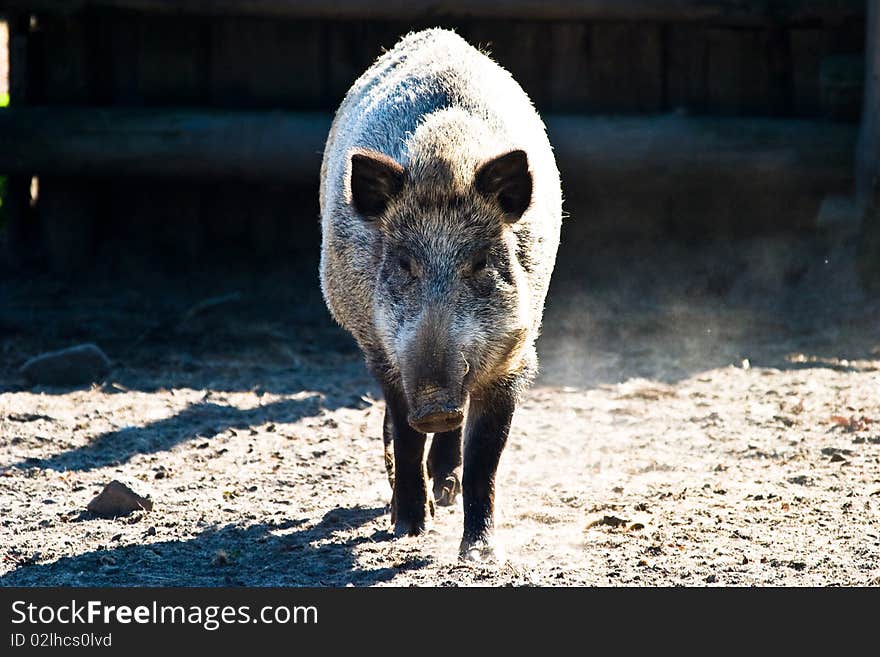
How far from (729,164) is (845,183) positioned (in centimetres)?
77

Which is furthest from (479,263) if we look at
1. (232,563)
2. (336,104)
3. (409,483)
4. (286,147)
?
(336,104)

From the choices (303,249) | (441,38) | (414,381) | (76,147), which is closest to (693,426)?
(441,38)

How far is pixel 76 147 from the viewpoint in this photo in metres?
8.84

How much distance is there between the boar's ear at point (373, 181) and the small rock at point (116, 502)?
1453mm

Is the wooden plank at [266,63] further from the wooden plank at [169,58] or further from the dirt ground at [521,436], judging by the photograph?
the dirt ground at [521,436]

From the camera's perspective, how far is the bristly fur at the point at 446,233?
443 centimetres

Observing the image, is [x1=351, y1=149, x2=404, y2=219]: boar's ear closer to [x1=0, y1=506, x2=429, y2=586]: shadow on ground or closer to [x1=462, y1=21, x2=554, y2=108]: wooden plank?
[x1=0, y1=506, x2=429, y2=586]: shadow on ground

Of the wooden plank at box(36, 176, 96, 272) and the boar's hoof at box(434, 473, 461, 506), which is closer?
the boar's hoof at box(434, 473, 461, 506)

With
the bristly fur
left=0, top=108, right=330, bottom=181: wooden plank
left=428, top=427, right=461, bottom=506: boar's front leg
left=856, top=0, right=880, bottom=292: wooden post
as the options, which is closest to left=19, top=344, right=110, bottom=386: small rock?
left=0, top=108, right=330, bottom=181: wooden plank

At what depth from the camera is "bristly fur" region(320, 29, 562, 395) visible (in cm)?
443

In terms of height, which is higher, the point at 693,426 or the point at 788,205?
the point at 788,205

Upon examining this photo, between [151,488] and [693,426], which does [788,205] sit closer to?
[693,426]

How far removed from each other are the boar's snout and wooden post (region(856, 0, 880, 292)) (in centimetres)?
501

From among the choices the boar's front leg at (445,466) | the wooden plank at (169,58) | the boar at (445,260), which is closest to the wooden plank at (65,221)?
the wooden plank at (169,58)
